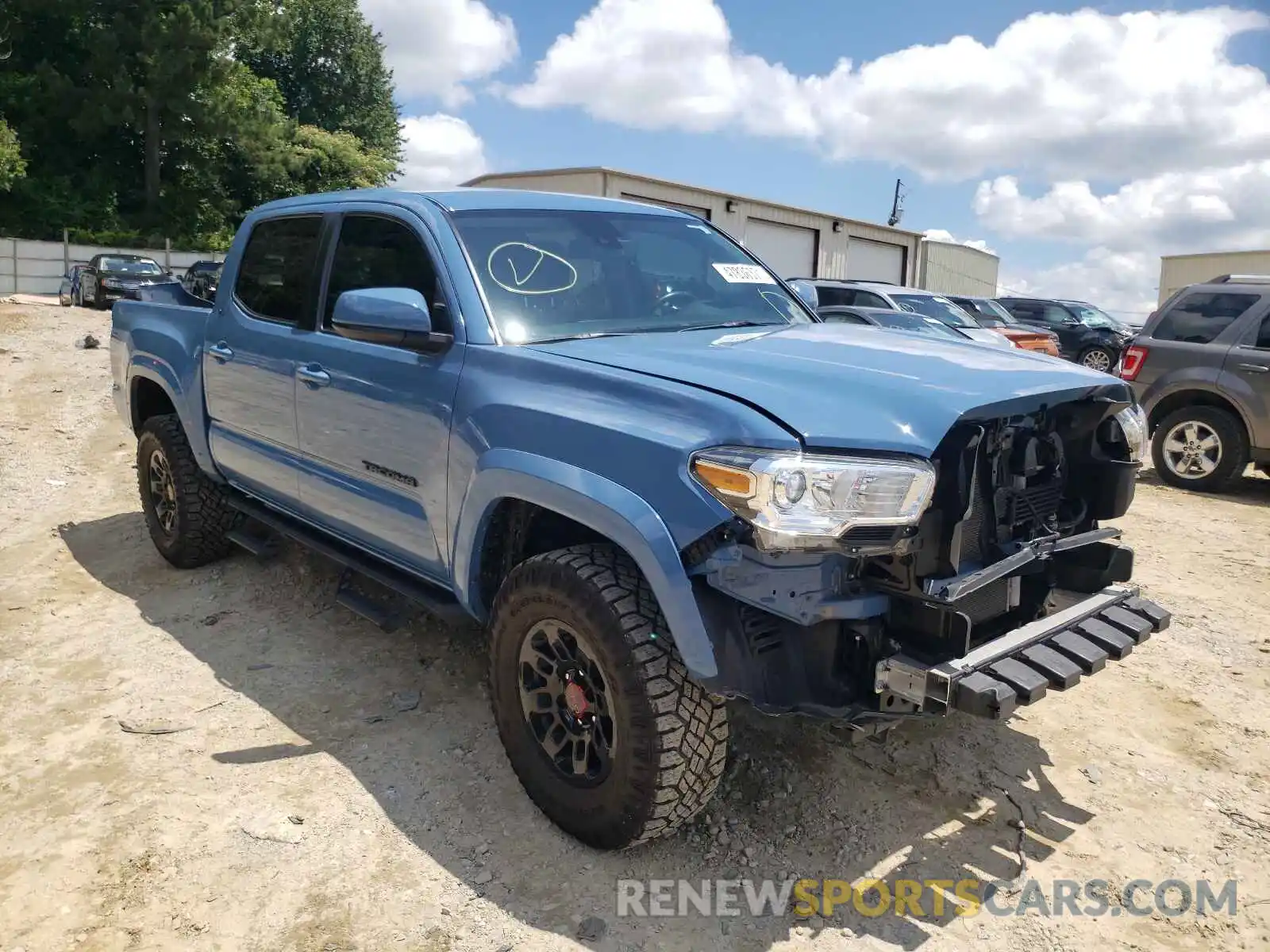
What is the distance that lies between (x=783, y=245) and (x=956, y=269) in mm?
10949

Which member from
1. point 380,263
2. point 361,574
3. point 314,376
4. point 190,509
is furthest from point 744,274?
point 190,509

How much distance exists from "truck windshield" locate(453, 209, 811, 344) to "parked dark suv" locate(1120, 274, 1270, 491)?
5922 mm

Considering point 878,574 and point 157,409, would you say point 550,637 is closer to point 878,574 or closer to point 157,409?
point 878,574

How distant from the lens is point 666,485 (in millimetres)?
2514

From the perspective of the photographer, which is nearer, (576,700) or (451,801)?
(576,700)

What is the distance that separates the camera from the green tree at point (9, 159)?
2758 centimetres

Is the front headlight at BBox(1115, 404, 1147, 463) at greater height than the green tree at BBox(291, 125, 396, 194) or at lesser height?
lesser

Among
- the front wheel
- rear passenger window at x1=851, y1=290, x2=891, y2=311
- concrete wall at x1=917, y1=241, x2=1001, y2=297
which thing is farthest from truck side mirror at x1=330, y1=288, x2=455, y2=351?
concrete wall at x1=917, y1=241, x2=1001, y2=297

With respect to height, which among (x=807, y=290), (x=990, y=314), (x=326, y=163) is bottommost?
(x=990, y=314)

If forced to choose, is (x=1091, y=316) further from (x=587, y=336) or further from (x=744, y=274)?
(x=587, y=336)

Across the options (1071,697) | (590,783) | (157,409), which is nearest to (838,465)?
(590,783)

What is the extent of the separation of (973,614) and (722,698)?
763 mm

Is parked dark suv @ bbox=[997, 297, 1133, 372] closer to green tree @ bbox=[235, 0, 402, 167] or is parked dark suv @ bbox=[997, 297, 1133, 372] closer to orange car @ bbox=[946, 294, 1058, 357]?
orange car @ bbox=[946, 294, 1058, 357]

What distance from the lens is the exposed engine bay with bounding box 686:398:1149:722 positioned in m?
2.44
